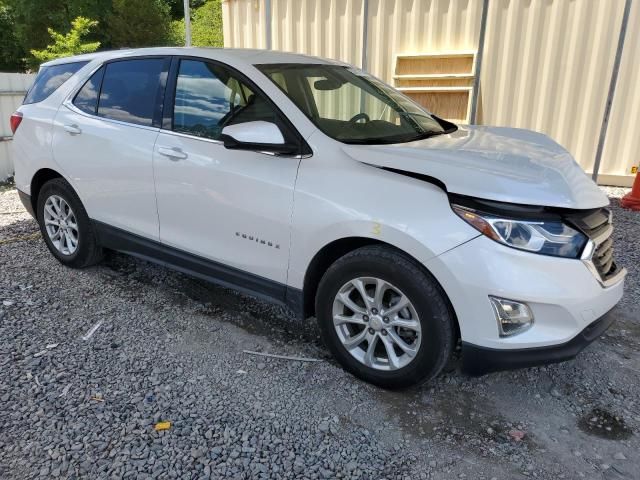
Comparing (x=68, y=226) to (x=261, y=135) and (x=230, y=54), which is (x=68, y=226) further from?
(x=261, y=135)

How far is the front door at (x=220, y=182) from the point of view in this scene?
121 inches

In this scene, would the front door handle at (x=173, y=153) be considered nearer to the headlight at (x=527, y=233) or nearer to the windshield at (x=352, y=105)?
the windshield at (x=352, y=105)

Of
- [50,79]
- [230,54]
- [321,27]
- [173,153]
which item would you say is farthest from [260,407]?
[321,27]

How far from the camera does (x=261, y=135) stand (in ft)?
9.78

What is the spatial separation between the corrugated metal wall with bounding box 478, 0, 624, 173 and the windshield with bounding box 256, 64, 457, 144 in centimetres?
431

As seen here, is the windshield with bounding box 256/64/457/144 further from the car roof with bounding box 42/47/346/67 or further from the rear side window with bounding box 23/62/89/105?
the rear side window with bounding box 23/62/89/105

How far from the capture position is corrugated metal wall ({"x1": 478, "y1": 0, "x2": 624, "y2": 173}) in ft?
23.4

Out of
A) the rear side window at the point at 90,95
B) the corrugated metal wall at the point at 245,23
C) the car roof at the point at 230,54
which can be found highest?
the corrugated metal wall at the point at 245,23

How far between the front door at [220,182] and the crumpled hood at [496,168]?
1.80ft

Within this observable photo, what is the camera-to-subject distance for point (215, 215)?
11.0ft

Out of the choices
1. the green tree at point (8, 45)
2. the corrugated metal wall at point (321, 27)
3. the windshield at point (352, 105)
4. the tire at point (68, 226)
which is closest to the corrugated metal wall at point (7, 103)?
the corrugated metal wall at point (321, 27)

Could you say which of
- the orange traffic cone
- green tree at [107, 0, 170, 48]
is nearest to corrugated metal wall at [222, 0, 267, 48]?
the orange traffic cone

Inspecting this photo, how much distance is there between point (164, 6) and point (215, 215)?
1094 inches

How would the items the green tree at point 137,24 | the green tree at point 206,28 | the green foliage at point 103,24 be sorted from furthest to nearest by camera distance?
1. the green tree at point 206,28
2. the green foliage at point 103,24
3. the green tree at point 137,24
